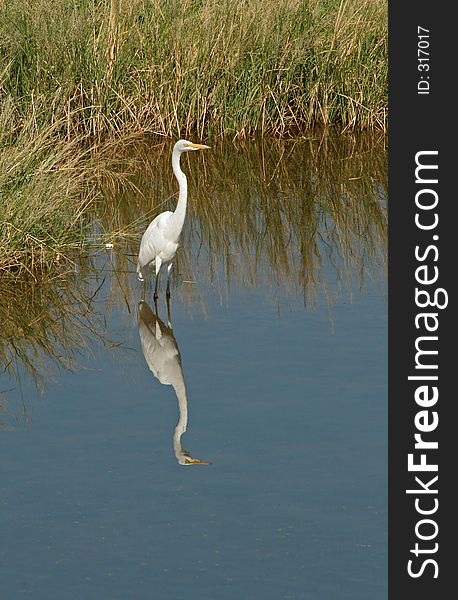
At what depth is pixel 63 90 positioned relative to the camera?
528 inches

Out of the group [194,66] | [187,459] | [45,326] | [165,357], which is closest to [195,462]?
[187,459]

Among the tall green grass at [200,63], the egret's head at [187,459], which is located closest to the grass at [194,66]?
the tall green grass at [200,63]

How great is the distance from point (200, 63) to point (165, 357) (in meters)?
6.34

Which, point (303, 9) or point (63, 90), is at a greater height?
point (303, 9)

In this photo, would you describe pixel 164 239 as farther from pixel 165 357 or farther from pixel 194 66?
pixel 194 66

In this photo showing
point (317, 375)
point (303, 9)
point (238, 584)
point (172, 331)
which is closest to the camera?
point (238, 584)

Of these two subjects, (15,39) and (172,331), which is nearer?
(172,331)

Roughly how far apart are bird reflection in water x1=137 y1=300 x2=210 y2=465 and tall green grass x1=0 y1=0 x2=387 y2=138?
14.6 ft

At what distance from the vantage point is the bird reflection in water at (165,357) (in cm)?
690

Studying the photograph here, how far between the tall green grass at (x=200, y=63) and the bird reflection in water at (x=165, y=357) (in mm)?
4461

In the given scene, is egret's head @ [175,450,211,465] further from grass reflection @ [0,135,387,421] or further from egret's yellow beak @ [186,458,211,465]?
grass reflection @ [0,135,387,421]

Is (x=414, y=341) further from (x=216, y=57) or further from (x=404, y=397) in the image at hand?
(x=216, y=57)

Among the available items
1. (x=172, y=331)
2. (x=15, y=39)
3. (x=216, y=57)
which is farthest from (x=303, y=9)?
(x=172, y=331)

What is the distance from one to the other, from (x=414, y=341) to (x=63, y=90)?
7.22 metres
